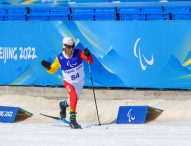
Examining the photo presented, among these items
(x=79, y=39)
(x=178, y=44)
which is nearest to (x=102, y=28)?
(x=79, y=39)

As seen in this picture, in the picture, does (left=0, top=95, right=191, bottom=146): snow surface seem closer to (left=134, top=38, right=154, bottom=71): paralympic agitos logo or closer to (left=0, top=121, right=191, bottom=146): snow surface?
(left=0, top=121, right=191, bottom=146): snow surface

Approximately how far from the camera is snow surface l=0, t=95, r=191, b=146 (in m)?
10.9

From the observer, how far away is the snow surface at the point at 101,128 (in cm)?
1095

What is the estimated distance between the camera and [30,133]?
41.2 feet

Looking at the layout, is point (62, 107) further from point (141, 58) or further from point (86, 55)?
point (141, 58)

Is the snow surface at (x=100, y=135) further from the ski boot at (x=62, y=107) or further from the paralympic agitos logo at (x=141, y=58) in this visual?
the paralympic agitos logo at (x=141, y=58)

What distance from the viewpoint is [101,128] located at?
529 inches

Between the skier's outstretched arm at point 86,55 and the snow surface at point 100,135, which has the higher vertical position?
the skier's outstretched arm at point 86,55

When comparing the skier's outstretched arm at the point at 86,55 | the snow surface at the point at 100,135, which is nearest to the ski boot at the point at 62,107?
the snow surface at the point at 100,135

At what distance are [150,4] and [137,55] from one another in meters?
2.65

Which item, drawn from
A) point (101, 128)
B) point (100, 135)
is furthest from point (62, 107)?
point (100, 135)

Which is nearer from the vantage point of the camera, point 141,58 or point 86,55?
point 86,55

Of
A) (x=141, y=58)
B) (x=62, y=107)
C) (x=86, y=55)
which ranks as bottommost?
(x=62, y=107)

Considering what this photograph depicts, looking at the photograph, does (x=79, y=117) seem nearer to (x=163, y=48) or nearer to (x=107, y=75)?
(x=107, y=75)
